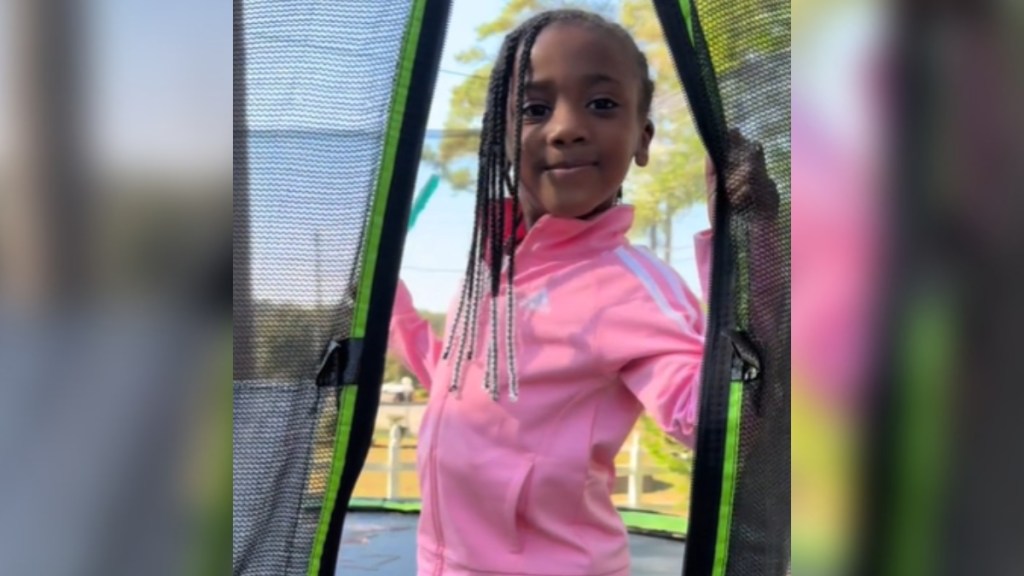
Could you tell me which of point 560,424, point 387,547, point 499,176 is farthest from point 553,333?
point 387,547

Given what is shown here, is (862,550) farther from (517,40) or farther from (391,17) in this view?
(517,40)

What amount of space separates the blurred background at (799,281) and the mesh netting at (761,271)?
185mm

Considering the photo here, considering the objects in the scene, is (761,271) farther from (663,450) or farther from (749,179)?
(663,450)

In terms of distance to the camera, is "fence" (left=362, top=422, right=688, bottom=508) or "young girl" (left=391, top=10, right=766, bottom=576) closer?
"young girl" (left=391, top=10, right=766, bottom=576)

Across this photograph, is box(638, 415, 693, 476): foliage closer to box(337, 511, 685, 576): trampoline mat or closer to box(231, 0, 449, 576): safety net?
box(337, 511, 685, 576): trampoline mat

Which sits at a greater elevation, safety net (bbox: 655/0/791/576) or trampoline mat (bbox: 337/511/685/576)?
A: safety net (bbox: 655/0/791/576)

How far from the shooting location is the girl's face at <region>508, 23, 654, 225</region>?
3.45ft

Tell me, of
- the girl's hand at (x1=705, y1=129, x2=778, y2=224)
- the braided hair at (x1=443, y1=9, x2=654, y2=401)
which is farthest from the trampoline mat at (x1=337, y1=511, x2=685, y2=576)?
the girl's hand at (x1=705, y1=129, x2=778, y2=224)

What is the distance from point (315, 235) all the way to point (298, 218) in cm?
2

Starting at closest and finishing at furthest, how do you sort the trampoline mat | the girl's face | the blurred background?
the blurred background < the girl's face < the trampoline mat

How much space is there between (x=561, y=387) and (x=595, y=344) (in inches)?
2.3

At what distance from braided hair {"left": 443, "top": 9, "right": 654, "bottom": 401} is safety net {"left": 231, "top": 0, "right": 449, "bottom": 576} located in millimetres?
233

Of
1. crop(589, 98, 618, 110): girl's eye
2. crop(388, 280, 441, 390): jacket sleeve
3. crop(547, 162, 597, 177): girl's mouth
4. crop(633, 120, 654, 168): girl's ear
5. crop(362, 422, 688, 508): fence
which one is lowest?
crop(362, 422, 688, 508): fence

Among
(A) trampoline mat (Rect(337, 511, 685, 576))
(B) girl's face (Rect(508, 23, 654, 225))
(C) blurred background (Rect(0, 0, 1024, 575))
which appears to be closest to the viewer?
(C) blurred background (Rect(0, 0, 1024, 575))
